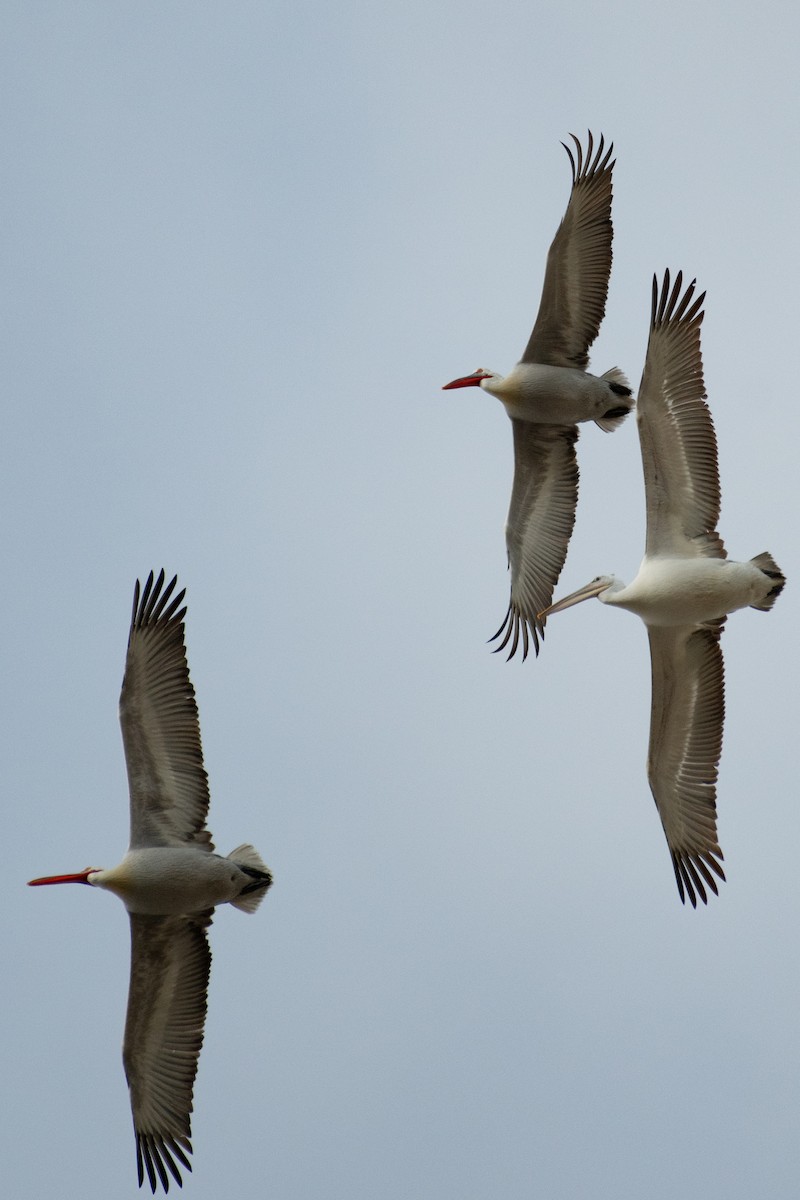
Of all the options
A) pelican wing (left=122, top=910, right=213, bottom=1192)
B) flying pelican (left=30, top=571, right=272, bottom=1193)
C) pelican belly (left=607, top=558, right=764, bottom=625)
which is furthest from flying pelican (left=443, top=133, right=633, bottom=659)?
pelican wing (left=122, top=910, right=213, bottom=1192)

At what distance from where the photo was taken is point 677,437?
11641 millimetres

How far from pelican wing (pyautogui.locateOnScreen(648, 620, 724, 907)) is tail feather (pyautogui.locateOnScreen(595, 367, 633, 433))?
2.31 meters

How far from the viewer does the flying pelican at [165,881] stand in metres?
11.3

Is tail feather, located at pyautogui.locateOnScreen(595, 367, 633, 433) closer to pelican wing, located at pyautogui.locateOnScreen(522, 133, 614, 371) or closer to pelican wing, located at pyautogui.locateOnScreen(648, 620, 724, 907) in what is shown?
pelican wing, located at pyautogui.locateOnScreen(522, 133, 614, 371)

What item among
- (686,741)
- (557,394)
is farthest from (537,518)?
(686,741)

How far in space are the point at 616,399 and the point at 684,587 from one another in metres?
2.42

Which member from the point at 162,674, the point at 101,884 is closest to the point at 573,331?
the point at 162,674

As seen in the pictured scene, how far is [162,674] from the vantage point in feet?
37.1

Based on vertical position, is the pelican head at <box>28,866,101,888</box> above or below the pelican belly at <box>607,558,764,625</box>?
below

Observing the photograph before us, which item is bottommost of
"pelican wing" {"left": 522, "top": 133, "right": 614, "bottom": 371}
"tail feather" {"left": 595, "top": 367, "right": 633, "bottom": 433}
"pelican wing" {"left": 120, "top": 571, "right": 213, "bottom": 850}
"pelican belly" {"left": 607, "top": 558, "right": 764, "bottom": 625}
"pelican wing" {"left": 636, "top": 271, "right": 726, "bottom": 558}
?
Result: "pelican wing" {"left": 120, "top": 571, "right": 213, "bottom": 850}

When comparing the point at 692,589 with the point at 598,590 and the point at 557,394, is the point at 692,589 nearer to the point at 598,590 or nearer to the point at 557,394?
the point at 598,590

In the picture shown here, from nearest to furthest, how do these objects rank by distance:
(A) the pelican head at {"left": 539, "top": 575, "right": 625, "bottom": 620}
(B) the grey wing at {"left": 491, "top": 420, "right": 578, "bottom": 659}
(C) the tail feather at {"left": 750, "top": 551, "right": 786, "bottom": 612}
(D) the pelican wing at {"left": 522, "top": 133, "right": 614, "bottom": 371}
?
(C) the tail feather at {"left": 750, "top": 551, "right": 786, "bottom": 612} < (A) the pelican head at {"left": 539, "top": 575, "right": 625, "bottom": 620} < (D) the pelican wing at {"left": 522, "top": 133, "right": 614, "bottom": 371} < (B) the grey wing at {"left": 491, "top": 420, "right": 578, "bottom": 659}

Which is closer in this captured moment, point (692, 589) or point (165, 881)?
point (165, 881)

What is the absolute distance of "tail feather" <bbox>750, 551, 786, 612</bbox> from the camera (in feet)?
38.3
